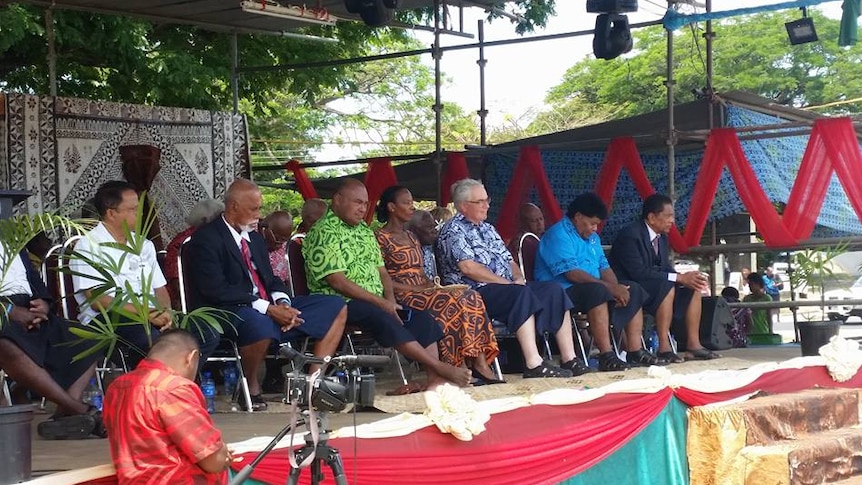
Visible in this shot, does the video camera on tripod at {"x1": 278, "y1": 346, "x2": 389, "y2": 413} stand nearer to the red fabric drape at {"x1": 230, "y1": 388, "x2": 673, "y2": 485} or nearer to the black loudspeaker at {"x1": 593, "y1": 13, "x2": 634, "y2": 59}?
the red fabric drape at {"x1": 230, "y1": 388, "x2": 673, "y2": 485}

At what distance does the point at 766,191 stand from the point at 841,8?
1725 mm

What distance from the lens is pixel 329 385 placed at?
11.6 feet

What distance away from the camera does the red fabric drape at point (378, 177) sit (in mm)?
11359

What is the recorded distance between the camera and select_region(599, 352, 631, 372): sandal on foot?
25.5ft

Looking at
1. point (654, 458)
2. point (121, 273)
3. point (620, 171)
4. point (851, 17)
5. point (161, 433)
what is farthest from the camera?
point (620, 171)

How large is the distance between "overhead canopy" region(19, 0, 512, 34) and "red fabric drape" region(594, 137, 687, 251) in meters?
1.77

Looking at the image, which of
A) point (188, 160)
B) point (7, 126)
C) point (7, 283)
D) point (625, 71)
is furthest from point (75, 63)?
point (625, 71)

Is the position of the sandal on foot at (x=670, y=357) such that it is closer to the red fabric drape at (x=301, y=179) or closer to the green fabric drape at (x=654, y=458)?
the green fabric drape at (x=654, y=458)

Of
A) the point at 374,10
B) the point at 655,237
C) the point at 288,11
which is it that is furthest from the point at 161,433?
the point at 374,10

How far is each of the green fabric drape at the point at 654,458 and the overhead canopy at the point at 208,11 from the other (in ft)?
17.0

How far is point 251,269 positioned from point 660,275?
3328 mm

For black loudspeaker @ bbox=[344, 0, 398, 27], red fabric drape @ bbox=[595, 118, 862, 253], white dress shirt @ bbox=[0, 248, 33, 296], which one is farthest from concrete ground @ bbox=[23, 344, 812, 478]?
red fabric drape @ bbox=[595, 118, 862, 253]

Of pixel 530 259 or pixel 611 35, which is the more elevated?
pixel 611 35

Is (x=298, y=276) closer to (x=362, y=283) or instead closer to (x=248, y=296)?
(x=362, y=283)
